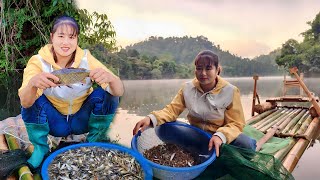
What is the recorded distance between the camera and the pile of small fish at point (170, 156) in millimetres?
2010

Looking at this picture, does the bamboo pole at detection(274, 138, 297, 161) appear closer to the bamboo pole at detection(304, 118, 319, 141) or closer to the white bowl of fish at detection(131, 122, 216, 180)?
the bamboo pole at detection(304, 118, 319, 141)

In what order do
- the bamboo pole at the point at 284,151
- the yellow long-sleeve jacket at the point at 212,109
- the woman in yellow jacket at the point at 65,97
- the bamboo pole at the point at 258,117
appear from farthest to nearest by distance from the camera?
the bamboo pole at the point at 258,117 → the bamboo pole at the point at 284,151 → the yellow long-sleeve jacket at the point at 212,109 → the woman in yellow jacket at the point at 65,97

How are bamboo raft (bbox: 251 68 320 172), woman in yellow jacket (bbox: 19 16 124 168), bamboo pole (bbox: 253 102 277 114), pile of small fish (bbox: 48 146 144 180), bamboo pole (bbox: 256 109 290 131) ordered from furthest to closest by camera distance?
bamboo pole (bbox: 253 102 277 114) < bamboo pole (bbox: 256 109 290 131) < bamboo raft (bbox: 251 68 320 172) < woman in yellow jacket (bbox: 19 16 124 168) < pile of small fish (bbox: 48 146 144 180)

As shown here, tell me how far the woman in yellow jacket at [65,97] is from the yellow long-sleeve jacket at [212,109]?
368 mm

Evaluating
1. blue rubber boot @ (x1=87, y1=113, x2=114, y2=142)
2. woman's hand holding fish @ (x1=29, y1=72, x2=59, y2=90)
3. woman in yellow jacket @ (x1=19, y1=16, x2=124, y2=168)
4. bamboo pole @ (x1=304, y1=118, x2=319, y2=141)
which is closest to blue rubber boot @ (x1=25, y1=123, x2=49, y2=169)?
woman in yellow jacket @ (x1=19, y1=16, x2=124, y2=168)

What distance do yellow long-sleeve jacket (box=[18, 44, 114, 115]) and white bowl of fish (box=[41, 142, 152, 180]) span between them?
399 millimetres

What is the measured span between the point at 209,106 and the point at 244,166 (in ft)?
A: 1.52

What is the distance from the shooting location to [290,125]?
5520 millimetres

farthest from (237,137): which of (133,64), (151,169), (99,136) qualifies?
(133,64)

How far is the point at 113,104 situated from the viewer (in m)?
2.29

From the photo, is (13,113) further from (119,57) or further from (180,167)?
(180,167)

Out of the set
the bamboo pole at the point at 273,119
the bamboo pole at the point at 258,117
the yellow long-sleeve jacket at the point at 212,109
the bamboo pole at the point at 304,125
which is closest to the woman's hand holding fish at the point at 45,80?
the yellow long-sleeve jacket at the point at 212,109

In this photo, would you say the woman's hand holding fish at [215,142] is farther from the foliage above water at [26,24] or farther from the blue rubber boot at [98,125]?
the foliage above water at [26,24]

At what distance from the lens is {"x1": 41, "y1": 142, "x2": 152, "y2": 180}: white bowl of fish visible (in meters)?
1.71
